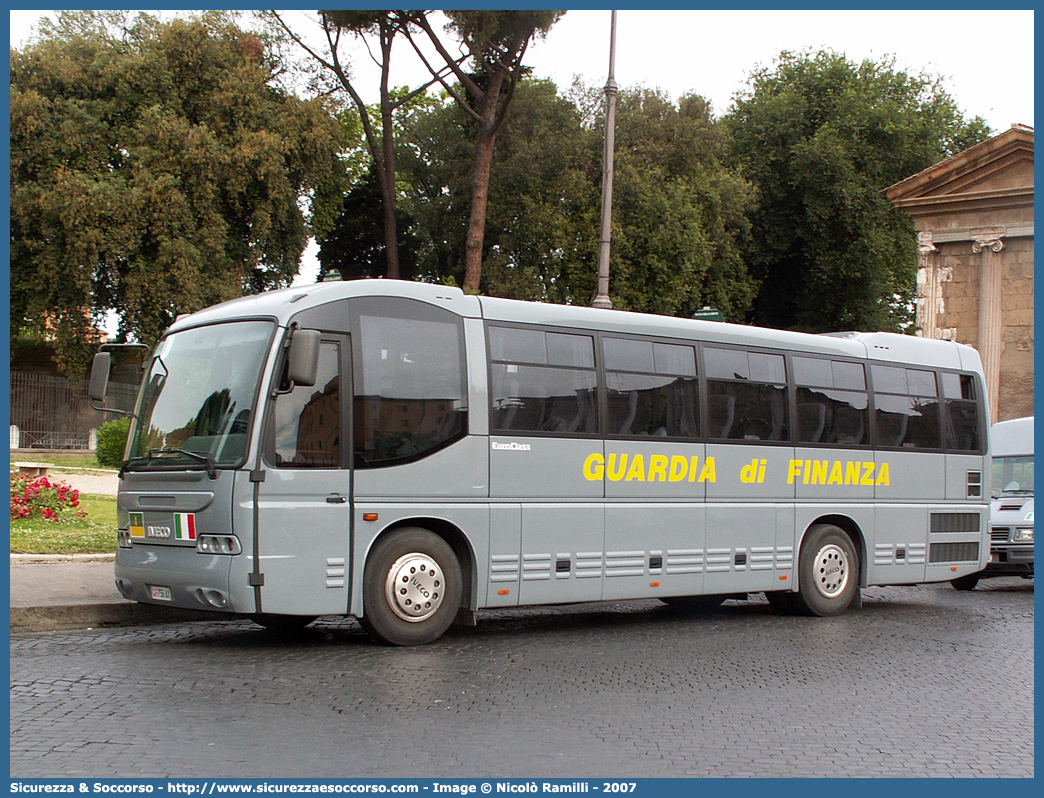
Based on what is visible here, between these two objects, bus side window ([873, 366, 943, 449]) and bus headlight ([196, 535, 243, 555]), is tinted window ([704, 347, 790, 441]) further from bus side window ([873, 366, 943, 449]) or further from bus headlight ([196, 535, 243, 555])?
bus headlight ([196, 535, 243, 555])

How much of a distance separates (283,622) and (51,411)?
2618 cm

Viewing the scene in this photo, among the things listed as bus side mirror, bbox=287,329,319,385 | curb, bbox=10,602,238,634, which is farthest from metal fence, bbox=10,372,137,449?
bus side mirror, bbox=287,329,319,385

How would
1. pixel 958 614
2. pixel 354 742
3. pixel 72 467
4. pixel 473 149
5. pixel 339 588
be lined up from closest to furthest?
pixel 354 742 < pixel 339 588 < pixel 958 614 < pixel 72 467 < pixel 473 149

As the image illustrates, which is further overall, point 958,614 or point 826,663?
point 958,614

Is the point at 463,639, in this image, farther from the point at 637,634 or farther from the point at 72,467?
the point at 72,467

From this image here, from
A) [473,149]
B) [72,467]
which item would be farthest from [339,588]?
[473,149]

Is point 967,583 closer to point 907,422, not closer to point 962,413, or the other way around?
point 962,413

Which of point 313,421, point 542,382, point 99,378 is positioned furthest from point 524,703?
point 99,378

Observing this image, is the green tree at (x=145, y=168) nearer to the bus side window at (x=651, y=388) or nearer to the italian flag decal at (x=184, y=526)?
the bus side window at (x=651, y=388)

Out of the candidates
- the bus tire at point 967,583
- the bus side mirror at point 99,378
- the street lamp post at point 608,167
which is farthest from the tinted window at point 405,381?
the bus tire at point 967,583

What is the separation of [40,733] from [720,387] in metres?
7.90

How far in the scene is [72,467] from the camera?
27.5 meters

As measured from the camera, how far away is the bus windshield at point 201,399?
9.34m

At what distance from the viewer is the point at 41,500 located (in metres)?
16.9
